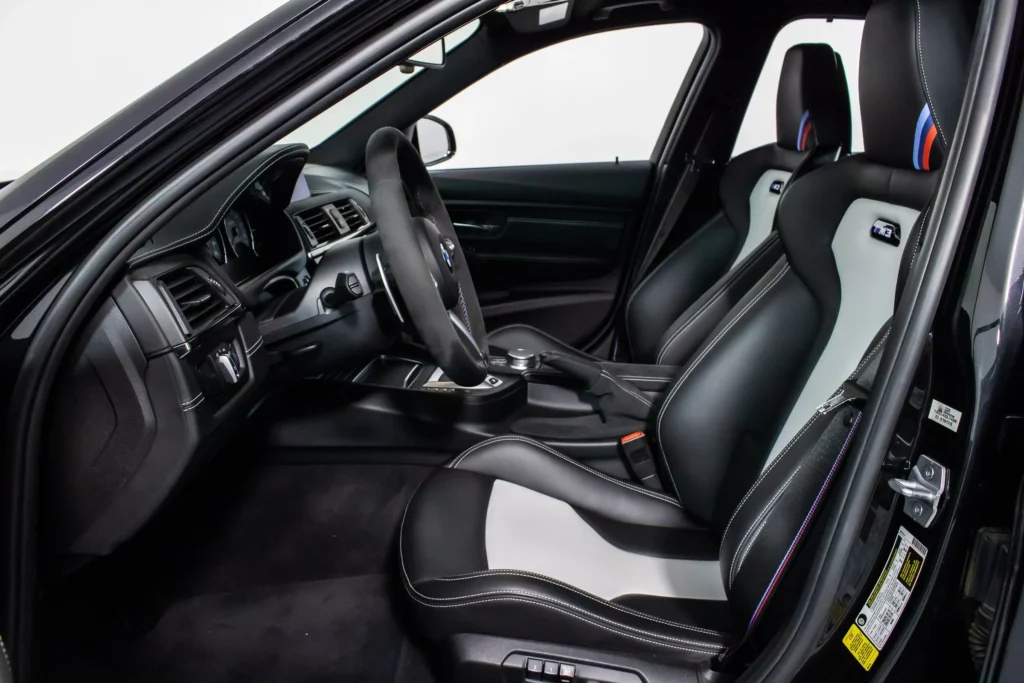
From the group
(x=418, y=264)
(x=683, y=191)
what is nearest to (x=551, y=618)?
(x=418, y=264)

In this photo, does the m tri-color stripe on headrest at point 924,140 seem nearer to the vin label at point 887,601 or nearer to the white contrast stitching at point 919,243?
the white contrast stitching at point 919,243

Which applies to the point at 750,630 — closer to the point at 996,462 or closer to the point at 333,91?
the point at 996,462

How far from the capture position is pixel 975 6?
0.83 m

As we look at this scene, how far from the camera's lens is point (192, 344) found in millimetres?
936

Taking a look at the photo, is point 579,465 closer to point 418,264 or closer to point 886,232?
point 418,264

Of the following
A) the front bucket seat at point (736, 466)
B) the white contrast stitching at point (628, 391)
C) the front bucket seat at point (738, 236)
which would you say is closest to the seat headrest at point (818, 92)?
the front bucket seat at point (738, 236)

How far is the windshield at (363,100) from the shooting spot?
1.99m

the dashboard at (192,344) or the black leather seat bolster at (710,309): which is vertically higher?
the dashboard at (192,344)

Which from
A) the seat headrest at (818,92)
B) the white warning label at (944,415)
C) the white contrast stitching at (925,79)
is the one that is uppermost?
the white contrast stitching at (925,79)

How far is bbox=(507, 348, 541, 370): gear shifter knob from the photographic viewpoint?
5.88ft

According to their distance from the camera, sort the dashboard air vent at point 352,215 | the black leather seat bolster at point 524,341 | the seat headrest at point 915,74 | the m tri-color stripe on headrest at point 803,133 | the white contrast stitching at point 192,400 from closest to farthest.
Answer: the seat headrest at point 915,74 < the white contrast stitching at point 192,400 < the dashboard air vent at point 352,215 < the m tri-color stripe on headrest at point 803,133 < the black leather seat bolster at point 524,341

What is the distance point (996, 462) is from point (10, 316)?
985mm

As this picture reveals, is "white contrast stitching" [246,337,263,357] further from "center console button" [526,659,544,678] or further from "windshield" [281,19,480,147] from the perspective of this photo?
"windshield" [281,19,480,147]

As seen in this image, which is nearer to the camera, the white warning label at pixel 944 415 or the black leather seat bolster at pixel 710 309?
the white warning label at pixel 944 415
